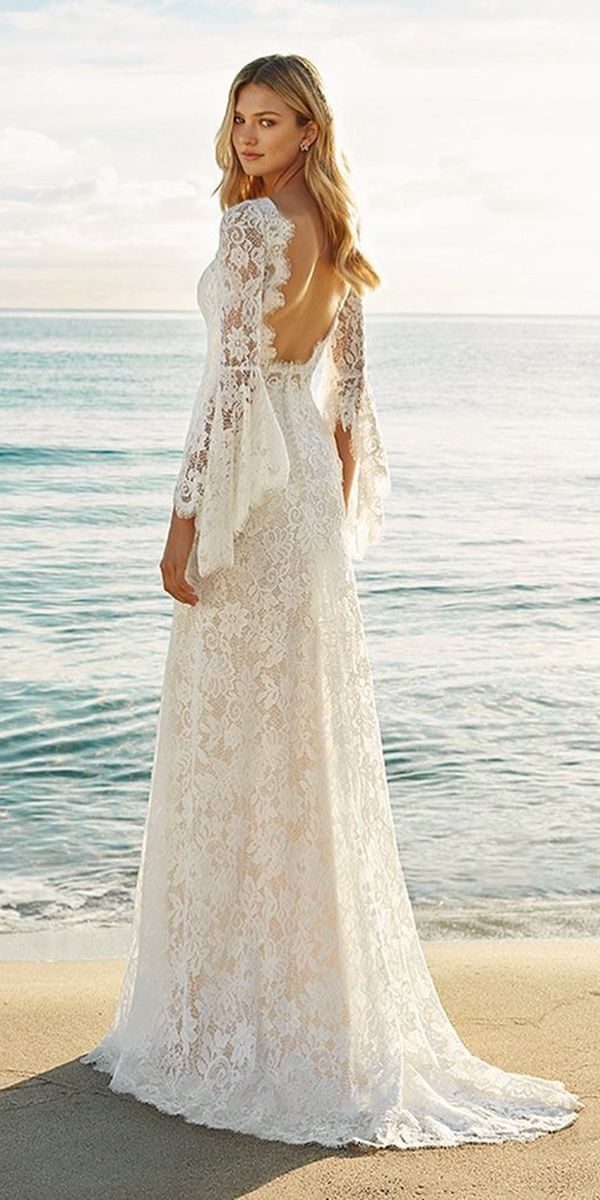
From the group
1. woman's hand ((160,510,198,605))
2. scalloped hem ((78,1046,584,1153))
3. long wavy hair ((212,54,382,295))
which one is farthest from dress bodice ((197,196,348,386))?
scalloped hem ((78,1046,584,1153))

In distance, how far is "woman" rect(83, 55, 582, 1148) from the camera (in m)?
3.19

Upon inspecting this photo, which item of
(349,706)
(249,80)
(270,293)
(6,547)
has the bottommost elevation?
(6,547)

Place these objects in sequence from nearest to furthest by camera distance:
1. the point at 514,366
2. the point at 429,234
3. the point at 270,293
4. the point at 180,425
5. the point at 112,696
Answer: the point at 270,293
the point at 112,696
the point at 180,425
the point at 429,234
the point at 514,366

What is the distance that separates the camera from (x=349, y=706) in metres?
3.34

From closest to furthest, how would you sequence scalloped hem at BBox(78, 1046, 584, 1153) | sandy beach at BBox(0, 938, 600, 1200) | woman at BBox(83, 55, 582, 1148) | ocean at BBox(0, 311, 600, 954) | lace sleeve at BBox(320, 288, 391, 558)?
sandy beach at BBox(0, 938, 600, 1200) → scalloped hem at BBox(78, 1046, 584, 1153) → woman at BBox(83, 55, 582, 1148) → lace sleeve at BBox(320, 288, 391, 558) → ocean at BBox(0, 311, 600, 954)

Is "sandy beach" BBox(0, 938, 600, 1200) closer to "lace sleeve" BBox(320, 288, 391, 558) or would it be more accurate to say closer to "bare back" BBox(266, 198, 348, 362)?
"lace sleeve" BBox(320, 288, 391, 558)

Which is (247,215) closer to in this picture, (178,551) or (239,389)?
(239,389)

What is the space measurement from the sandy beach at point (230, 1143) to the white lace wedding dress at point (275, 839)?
0.08m

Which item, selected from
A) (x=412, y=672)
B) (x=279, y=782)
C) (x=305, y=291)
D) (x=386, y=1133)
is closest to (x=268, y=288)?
(x=305, y=291)

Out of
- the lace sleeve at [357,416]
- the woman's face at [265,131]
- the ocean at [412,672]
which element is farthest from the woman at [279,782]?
the ocean at [412,672]

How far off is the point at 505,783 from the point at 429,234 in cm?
3639

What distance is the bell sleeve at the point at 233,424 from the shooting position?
3.10 meters

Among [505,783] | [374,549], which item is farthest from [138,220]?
[505,783]

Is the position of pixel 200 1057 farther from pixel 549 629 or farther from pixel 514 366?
pixel 514 366
